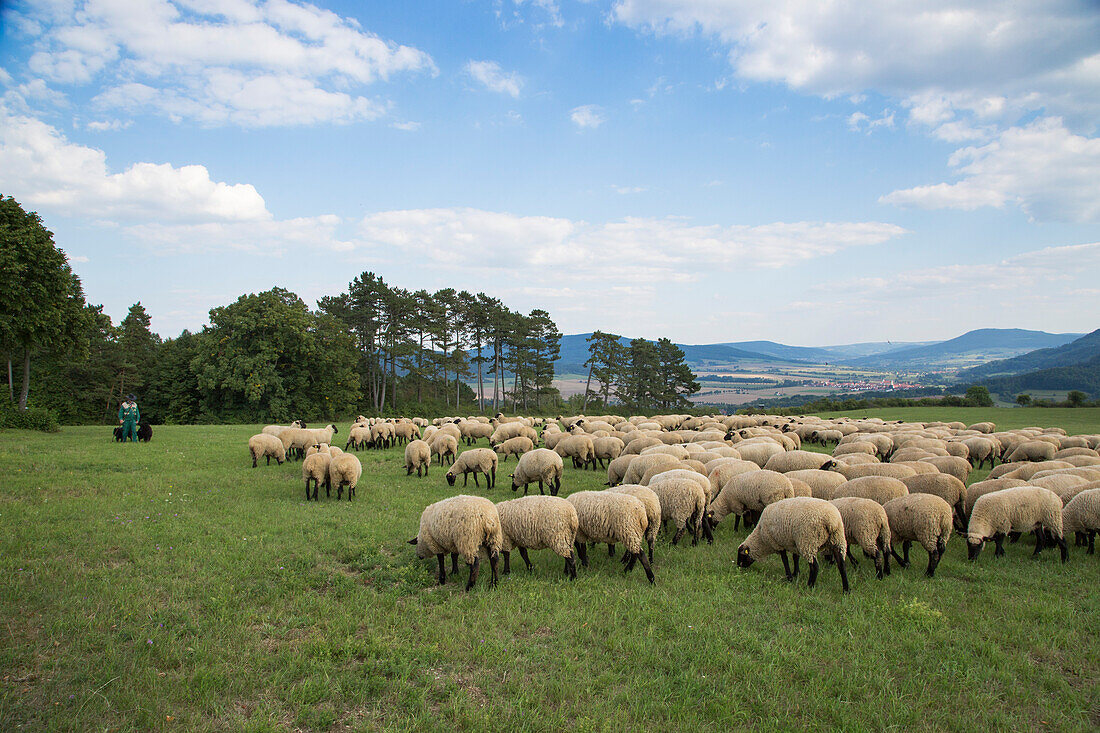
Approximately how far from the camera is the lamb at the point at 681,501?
980 centimetres

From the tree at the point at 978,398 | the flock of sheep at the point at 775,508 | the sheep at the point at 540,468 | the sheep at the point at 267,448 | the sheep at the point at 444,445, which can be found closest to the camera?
the flock of sheep at the point at 775,508

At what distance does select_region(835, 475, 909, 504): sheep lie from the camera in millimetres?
9812

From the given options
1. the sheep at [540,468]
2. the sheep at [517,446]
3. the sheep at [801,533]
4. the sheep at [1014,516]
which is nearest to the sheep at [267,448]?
the sheep at [517,446]

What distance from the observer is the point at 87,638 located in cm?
553

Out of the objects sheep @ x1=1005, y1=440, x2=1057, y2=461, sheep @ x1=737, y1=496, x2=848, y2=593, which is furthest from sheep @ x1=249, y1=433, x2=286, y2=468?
sheep @ x1=1005, y1=440, x2=1057, y2=461

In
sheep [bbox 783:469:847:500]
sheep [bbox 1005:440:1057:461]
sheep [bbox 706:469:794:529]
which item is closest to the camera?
sheep [bbox 706:469:794:529]

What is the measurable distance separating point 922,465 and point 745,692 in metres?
10.1

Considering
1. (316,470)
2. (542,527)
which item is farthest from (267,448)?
(542,527)

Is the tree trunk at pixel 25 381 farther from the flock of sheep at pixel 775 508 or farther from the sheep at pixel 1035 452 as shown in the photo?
the sheep at pixel 1035 452

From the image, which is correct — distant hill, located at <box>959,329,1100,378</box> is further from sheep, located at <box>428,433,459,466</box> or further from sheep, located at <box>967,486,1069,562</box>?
sheep, located at <box>428,433,459,466</box>

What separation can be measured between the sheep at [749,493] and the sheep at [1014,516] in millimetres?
3020

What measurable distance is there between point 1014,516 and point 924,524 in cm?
224

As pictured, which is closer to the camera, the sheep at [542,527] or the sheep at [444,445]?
the sheep at [542,527]

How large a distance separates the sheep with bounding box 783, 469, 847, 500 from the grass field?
178cm
